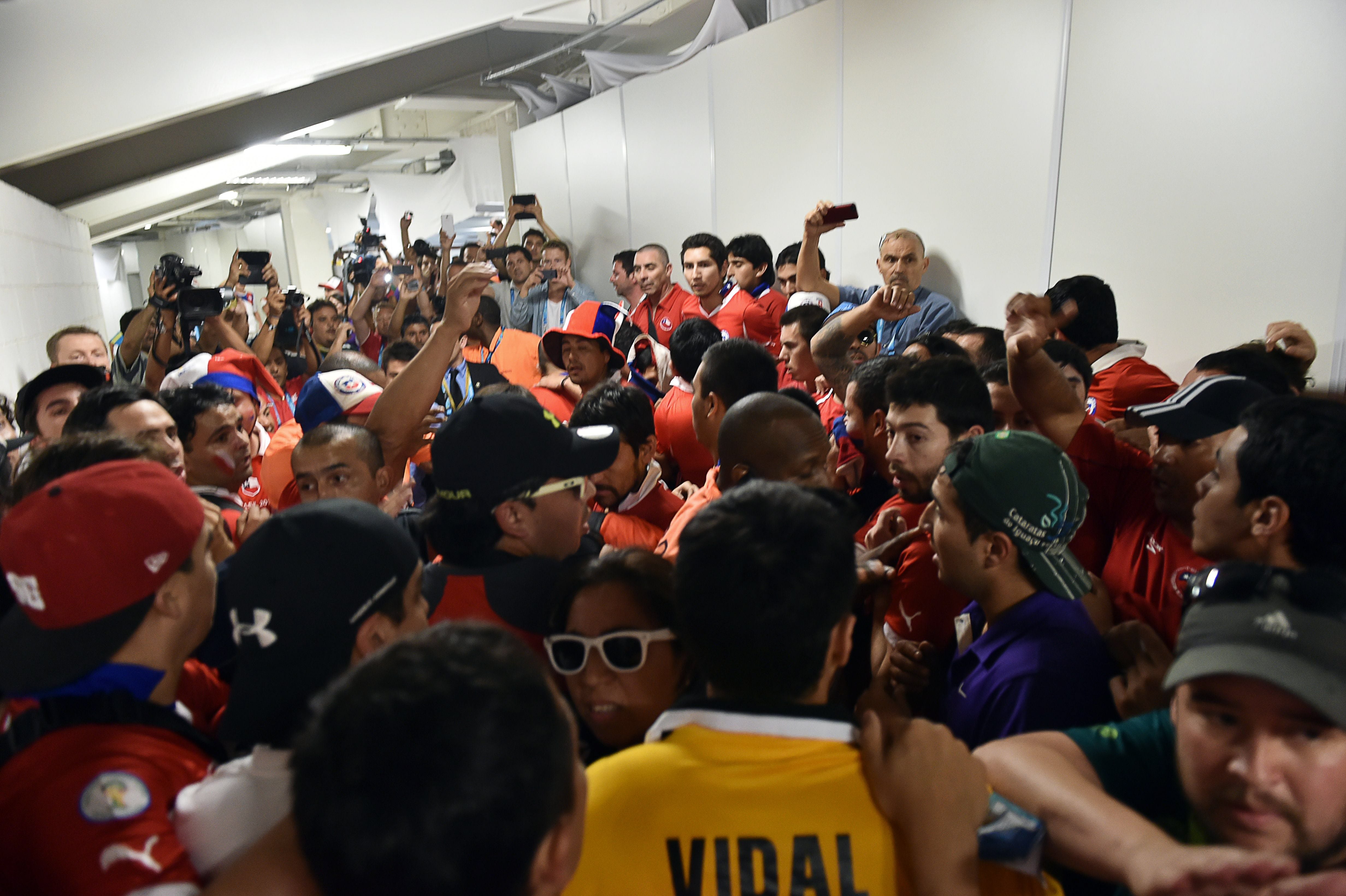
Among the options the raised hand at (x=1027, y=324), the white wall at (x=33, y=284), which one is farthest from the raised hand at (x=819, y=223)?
the white wall at (x=33, y=284)

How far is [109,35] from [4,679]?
5.92 m

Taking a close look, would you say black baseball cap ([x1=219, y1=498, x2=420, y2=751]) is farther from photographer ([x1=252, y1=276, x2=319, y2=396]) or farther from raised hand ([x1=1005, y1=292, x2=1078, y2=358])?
photographer ([x1=252, y1=276, x2=319, y2=396])

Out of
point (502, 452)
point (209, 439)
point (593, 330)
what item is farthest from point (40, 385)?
point (502, 452)

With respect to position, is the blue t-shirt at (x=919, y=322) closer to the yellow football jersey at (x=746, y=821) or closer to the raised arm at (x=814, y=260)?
the raised arm at (x=814, y=260)

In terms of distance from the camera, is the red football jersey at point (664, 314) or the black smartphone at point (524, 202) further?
the black smartphone at point (524, 202)

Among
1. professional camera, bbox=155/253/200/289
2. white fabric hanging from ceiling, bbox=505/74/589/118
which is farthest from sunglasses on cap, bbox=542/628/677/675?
white fabric hanging from ceiling, bbox=505/74/589/118

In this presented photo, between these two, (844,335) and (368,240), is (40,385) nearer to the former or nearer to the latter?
(844,335)

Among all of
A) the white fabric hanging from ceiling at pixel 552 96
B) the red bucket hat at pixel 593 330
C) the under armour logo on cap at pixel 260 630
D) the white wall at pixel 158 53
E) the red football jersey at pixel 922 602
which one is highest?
the white fabric hanging from ceiling at pixel 552 96

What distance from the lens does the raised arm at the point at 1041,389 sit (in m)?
2.13

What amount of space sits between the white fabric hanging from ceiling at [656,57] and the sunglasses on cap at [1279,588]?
5991 mm

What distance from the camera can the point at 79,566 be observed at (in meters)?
1.05

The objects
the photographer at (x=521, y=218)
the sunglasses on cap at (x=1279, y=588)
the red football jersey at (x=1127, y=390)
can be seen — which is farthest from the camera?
the photographer at (x=521, y=218)

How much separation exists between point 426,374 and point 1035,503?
67.3 inches

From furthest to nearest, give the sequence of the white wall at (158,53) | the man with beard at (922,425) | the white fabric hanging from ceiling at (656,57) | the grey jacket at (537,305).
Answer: the grey jacket at (537,305), the white fabric hanging from ceiling at (656,57), the white wall at (158,53), the man with beard at (922,425)
